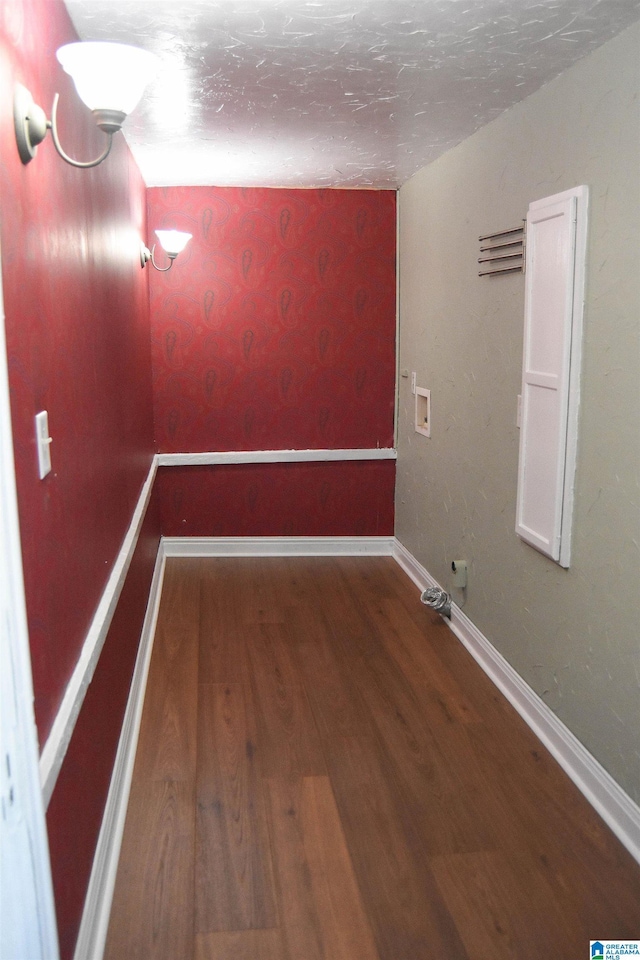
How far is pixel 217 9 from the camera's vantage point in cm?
216

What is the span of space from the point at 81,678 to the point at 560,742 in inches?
67.9

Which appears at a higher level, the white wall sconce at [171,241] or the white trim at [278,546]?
the white wall sconce at [171,241]

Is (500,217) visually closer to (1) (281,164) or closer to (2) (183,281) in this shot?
(1) (281,164)

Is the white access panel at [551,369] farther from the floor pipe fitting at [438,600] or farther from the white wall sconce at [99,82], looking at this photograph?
the white wall sconce at [99,82]

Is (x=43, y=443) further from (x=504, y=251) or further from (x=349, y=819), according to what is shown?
(x=504, y=251)

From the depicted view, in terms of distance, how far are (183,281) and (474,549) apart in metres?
2.45

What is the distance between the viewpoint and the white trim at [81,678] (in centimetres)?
150

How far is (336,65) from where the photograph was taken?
263 centimetres

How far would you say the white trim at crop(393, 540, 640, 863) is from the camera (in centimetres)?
243

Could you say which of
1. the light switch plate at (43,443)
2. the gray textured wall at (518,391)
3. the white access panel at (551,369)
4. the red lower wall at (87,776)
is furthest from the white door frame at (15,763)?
the white access panel at (551,369)

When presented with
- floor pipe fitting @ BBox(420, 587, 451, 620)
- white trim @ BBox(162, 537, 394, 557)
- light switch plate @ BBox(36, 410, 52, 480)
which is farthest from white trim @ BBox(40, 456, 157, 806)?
white trim @ BBox(162, 537, 394, 557)

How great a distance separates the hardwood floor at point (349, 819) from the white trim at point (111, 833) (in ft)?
0.14

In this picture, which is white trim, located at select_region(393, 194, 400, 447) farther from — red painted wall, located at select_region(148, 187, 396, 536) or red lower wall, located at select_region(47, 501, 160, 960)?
red lower wall, located at select_region(47, 501, 160, 960)

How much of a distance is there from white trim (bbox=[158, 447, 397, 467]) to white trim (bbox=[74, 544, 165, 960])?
172 centimetres
